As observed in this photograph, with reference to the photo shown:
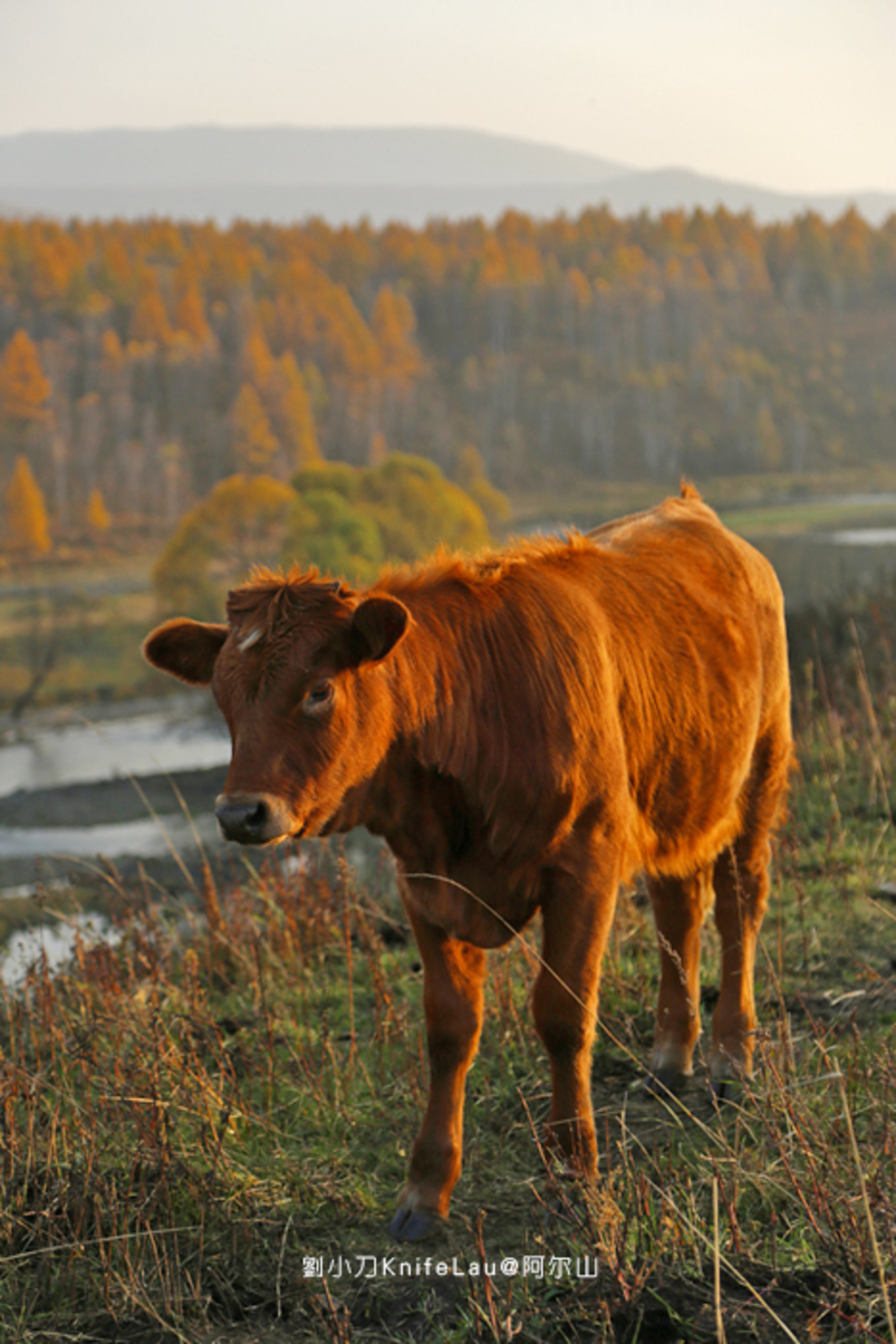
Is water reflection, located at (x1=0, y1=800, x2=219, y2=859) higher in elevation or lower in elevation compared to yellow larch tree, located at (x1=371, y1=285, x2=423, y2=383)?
lower

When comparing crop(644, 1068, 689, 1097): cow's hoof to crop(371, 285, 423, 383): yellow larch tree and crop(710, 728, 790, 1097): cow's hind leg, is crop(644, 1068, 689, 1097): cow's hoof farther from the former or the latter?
crop(371, 285, 423, 383): yellow larch tree

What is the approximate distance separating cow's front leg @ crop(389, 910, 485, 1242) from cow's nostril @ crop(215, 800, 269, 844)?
955 mm

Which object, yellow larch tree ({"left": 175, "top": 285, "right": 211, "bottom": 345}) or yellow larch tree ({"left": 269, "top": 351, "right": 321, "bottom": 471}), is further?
yellow larch tree ({"left": 175, "top": 285, "right": 211, "bottom": 345})

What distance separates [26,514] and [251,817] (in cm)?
5820

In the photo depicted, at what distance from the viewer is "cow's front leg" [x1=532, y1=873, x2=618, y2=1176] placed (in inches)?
148

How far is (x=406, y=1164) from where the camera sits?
438cm

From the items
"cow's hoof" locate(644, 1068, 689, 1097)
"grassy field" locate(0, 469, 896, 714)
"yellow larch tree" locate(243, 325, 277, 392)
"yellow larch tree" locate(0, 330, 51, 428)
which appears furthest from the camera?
"yellow larch tree" locate(243, 325, 277, 392)

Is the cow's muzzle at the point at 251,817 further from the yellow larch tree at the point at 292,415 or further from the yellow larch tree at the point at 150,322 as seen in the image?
the yellow larch tree at the point at 150,322

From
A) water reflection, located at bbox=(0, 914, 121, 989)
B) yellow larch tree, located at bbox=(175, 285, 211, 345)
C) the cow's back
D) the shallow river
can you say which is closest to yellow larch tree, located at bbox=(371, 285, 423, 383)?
yellow larch tree, located at bbox=(175, 285, 211, 345)

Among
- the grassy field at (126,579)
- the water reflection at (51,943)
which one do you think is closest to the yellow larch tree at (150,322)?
the grassy field at (126,579)

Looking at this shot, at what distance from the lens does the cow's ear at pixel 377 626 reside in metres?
3.28

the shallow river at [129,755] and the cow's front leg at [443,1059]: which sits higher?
the cow's front leg at [443,1059]

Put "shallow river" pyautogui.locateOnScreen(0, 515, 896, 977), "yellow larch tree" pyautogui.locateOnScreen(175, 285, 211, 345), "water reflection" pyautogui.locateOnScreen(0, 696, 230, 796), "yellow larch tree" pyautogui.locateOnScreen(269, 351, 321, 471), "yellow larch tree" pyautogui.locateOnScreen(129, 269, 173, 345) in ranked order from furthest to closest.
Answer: "yellow larch tree" pyautogui.locateOnScreen(175, 285, 211, 345) → "yellow larch tree" pyautogui.locateOnScreen(129, 269, 173, 345) → "yellow larch tree" pyautogui.locateOnScreen(269, 351, 321, 471) → "water reflection" pyautogui.locateOnScreen(0, 696, 230, 796) → "shallow river" pyautogui.locateOnScreen(0, 515, 896, 977)

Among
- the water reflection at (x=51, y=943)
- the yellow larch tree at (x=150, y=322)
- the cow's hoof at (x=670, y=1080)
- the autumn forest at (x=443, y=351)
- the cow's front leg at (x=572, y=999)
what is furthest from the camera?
the yellow larch tree at (x=150, y=322)
